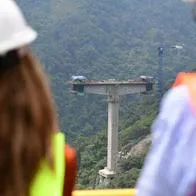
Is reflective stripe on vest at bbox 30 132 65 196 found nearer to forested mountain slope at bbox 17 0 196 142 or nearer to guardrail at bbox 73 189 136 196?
guardrail at bbox 73 189 136 196

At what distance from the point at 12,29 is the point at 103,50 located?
37848 millimetres

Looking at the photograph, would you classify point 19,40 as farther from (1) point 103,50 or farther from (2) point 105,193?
(1) point 103,50

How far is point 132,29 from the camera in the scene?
138 feet

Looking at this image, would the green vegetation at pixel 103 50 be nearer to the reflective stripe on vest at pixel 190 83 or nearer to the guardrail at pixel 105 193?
the guardrail at pixel 105 193

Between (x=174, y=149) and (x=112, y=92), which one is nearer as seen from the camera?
(x=174, y=149)

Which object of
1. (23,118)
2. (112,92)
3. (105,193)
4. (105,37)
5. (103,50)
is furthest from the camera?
(105,37)

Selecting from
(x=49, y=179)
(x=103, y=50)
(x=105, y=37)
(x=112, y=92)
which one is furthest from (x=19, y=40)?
(x=105, y=37)

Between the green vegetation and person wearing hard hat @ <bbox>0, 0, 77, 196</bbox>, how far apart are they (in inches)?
990

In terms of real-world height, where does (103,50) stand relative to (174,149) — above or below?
below

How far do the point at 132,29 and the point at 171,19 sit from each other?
9.06 feet

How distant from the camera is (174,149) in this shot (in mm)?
913

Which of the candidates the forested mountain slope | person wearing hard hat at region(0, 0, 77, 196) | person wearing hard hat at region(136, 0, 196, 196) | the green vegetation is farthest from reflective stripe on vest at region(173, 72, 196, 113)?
the forested mountain slope

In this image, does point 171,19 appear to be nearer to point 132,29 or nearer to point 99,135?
point 132,29

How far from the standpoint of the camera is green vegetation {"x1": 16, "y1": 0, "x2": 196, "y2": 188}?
95.6 ft
